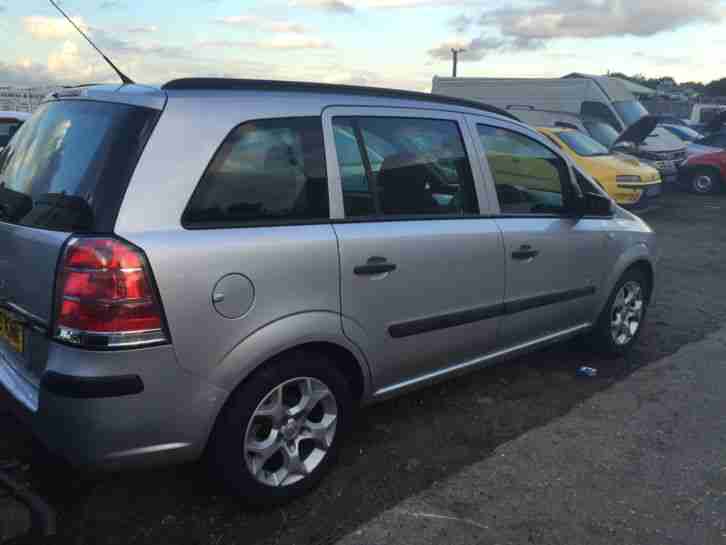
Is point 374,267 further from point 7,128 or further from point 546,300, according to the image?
point 7,128

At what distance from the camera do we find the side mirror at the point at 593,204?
4113 millimetres

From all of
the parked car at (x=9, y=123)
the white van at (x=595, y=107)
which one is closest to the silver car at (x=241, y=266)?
the parked car at (x=9, y=123)

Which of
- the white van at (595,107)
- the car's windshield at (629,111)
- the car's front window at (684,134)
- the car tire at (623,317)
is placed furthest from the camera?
the car's front window at (684,134)

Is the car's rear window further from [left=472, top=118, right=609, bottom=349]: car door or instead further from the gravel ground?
[left=472, top=118, right=609, bottom=349]: car door

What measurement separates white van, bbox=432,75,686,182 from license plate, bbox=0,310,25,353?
13.3 meters

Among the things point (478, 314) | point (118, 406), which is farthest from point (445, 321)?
point (118, 406)

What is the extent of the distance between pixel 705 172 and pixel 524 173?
14167 mm

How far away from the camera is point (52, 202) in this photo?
8.04 ft

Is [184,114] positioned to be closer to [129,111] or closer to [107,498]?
[129,111]

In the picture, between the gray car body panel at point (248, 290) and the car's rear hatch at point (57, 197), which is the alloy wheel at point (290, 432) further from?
the car's rear hatch at point (57, 197)

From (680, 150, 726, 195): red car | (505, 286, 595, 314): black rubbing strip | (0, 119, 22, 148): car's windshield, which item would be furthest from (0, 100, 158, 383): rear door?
(680, 150, 726, 195): red car

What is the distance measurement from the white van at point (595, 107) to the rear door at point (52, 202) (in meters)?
13.0

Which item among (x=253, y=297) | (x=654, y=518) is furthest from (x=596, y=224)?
(x=253, y=297)

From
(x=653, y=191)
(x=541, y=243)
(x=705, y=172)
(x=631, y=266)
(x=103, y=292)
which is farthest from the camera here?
(x=705, y=172)
